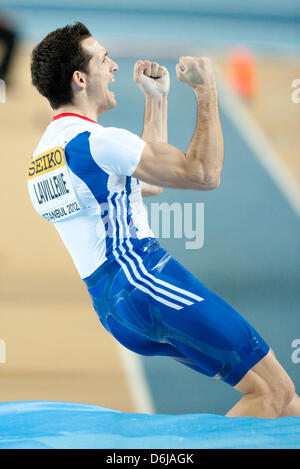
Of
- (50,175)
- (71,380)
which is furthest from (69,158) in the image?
(71,380)

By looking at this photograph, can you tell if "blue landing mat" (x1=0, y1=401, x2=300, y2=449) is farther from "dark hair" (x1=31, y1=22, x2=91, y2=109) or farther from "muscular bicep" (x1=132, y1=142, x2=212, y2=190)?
"dark hair" (x1=31, y1=22, x2=91, y2=109)

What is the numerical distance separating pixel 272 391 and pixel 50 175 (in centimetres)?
105

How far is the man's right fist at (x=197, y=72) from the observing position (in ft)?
7.68

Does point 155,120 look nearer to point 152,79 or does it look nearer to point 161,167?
point 152,79

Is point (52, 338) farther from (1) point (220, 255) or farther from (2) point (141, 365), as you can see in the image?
(1) point (220, 255)

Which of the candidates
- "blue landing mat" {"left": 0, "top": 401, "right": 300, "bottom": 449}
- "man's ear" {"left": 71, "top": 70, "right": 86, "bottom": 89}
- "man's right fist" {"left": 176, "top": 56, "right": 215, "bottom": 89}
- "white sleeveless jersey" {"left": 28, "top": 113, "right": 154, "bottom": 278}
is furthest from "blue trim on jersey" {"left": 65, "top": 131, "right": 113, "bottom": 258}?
"blue landing mat" {"left": 0, "top": 401, "right": 300, "bottom": 449}

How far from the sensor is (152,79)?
2.76 m

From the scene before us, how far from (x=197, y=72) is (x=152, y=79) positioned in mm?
446

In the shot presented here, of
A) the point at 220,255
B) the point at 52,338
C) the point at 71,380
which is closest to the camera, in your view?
the point at 71,380

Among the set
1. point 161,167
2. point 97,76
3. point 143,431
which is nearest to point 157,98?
point 97,76

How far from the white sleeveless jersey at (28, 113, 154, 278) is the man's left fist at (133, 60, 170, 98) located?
440mm

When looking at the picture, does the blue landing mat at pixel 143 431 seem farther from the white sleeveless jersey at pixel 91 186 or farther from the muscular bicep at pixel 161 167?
the muscular bicep at pixel 161 167
